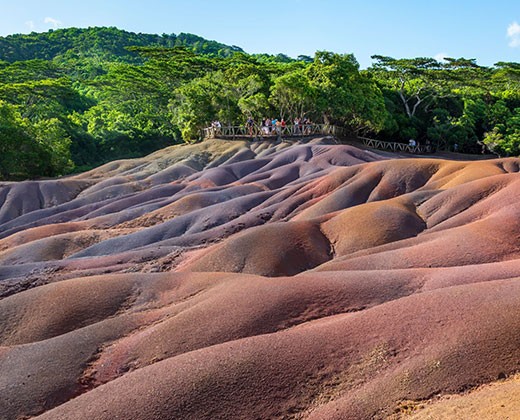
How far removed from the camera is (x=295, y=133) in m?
60.7

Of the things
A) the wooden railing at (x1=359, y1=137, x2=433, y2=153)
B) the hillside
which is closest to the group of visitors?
the wooden railing at (x1=359, y1=137, x2=433, y2=153)

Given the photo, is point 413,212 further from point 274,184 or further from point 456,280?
point 274,184

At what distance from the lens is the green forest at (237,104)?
2290 inches

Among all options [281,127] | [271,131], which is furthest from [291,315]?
[271,131]

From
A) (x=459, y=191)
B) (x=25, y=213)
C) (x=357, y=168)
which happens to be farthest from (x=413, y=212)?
(x=25, y=213)

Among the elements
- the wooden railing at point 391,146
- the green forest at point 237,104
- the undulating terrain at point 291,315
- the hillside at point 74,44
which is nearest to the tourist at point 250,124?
the green forest at point 237,104

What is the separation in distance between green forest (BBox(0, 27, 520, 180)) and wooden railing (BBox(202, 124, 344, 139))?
149 centimetres

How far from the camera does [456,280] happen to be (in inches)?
557

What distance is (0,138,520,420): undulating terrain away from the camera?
9.81 metres

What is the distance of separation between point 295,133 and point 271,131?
291 cm

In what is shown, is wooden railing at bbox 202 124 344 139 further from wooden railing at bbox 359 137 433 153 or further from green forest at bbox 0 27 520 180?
wooden railing at bbox 359 137 433 153

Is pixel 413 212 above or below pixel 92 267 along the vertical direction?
above

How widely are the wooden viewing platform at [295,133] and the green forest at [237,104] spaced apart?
1463mm

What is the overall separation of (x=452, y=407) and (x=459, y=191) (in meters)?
18.1
